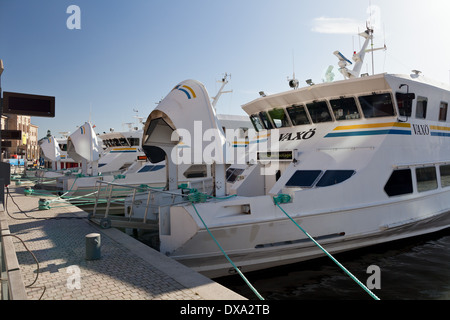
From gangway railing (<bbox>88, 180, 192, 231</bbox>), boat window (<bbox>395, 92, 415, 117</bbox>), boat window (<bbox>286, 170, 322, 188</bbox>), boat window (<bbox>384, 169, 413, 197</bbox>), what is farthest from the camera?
gangway railing (<bbox>88, 180, 192, 231</bbox>)

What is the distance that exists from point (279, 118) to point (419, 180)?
179 inches

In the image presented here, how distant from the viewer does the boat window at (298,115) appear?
952cm

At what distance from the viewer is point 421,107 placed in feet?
30.6

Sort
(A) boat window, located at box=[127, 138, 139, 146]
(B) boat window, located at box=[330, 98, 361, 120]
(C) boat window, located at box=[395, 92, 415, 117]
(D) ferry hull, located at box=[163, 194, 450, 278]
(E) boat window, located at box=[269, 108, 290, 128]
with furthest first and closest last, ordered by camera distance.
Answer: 1. (A) boat window, located at box=[127, 138, 139, 146]
2. (E) boat window, located at box=[269, 108, 290, 128]
3. (B) boat window, located at box=[330, 98, 361, 120]
4. (C) boat window, located at box=[395, 92, 415, 117]
5. (D) ferry hull, located at box=[163, 194, 450, 278]

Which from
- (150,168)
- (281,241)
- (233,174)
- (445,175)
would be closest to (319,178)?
(281,241)

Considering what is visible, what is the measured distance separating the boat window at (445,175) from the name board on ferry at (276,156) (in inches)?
203

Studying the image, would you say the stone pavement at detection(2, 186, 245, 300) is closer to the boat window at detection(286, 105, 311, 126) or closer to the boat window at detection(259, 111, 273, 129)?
the boat window at detection(259, 111, 273, 129)

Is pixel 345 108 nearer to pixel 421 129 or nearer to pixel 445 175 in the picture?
pixel 421 129

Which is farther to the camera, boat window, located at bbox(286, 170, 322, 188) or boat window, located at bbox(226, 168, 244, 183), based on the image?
boat window, located at bbox(226, 168, 244, 183)

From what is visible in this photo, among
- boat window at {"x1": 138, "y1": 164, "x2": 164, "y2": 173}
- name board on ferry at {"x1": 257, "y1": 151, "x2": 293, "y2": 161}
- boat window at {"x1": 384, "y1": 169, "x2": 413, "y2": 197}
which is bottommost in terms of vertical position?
boat window at {"x1": 384, "y1": 169, "x2": 413, "y2": 197}

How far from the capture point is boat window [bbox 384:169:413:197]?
8.12 m

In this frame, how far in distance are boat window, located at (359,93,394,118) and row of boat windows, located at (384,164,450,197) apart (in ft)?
5.41

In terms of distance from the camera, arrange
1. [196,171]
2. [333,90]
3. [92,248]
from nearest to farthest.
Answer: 1. [92,248]
2. [333,90]
3. [196,171]

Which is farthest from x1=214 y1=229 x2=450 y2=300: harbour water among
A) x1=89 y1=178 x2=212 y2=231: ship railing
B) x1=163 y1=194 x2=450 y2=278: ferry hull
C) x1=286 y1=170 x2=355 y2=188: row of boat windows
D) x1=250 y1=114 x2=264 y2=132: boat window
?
x1=250 y1=114 x2=264 y2=132: boat window
